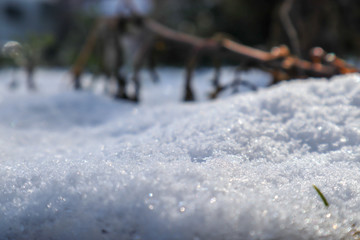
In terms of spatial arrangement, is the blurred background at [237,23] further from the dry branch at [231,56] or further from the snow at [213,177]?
the snow at [213,177]

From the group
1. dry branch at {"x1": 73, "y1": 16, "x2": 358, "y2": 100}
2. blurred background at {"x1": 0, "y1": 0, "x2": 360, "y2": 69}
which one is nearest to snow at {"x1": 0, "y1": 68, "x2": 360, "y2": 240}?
dry branch at {"x1": 73, "y1": 16, "x2": 358, "y2": 100}

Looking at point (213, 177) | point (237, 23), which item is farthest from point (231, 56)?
point (237, 23)

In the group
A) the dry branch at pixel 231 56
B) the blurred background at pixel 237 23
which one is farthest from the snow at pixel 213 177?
the blurred background at pixel 237 23

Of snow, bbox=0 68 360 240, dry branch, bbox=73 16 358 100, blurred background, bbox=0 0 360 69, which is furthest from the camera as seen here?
blurred background, bbox=0 0 360 69

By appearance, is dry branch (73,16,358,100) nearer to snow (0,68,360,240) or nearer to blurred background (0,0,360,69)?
blurred background (0,0,360,69)

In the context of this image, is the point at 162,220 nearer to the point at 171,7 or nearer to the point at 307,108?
the point at 307,108

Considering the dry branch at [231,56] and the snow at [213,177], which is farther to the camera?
the dry branch at [231,56]

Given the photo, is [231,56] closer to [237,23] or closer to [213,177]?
[213,177]
